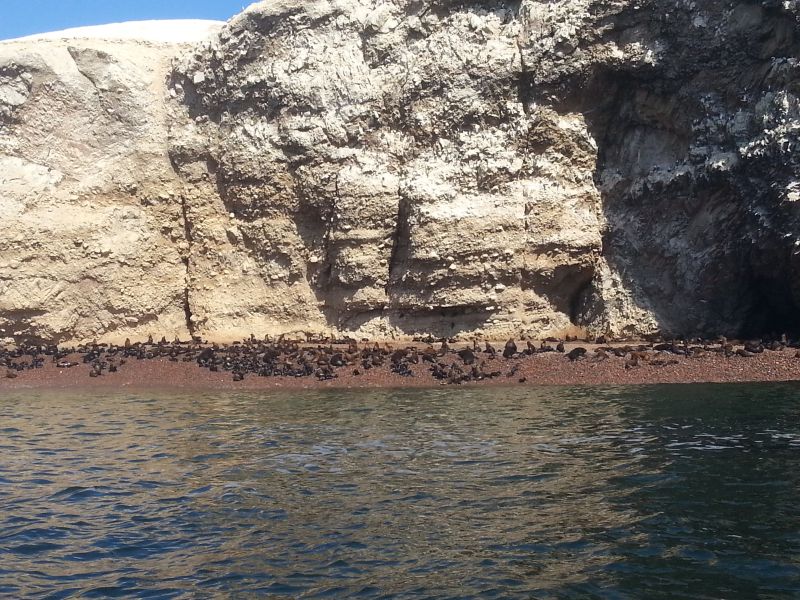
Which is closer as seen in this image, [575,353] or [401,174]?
[575,353]

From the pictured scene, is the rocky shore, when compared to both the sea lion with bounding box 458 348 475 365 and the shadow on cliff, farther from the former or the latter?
the shadow on cliff

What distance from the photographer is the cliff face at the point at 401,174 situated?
2720cm

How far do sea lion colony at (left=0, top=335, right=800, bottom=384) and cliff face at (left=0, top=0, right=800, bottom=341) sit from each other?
262 cm

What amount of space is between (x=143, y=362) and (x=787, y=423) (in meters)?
17.7

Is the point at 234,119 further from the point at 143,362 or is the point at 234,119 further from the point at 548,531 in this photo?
the point at 548,531

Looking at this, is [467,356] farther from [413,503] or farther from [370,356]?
[413,503]

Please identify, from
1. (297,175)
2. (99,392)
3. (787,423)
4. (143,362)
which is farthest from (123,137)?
(787,423)

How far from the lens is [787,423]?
1476cm

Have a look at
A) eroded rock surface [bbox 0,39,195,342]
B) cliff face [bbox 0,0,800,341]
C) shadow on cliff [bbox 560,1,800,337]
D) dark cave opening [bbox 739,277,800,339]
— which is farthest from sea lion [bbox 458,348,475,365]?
eroded rock surface [bbox 0,39,195,342]

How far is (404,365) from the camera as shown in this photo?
2303 centimetres

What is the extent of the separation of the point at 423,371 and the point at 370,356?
1.98 m

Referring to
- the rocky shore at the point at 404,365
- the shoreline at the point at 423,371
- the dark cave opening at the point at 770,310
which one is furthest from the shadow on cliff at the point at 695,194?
the shoreline at the point at 423,371

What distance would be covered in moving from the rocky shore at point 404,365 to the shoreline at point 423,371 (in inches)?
1.1

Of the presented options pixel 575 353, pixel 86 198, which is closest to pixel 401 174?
pixel 575 353
